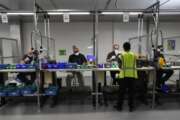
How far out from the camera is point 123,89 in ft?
14.4

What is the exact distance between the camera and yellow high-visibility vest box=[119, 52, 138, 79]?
4238 mm

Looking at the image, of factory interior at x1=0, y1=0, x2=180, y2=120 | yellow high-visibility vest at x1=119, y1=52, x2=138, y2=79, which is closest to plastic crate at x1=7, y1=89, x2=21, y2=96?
factory interior at x1=0, y1=0, x2=180, y2=120

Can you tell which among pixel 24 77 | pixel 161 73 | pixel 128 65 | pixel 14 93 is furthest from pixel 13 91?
pixel 161 73

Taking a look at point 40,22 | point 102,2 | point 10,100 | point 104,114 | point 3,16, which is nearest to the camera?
point 104,114

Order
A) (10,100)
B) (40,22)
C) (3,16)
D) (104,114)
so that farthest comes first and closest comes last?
(40,22) → (10,100) → (3,16) → (104,114)

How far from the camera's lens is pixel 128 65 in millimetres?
4254

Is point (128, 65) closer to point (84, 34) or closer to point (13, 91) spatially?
point (13, 91)

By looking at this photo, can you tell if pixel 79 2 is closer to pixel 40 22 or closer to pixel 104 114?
pixel 40 22

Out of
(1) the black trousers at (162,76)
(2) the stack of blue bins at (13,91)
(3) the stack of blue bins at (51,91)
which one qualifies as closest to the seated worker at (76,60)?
(3) the stack of blue bins at (51,91)

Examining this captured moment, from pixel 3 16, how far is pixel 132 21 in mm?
6821

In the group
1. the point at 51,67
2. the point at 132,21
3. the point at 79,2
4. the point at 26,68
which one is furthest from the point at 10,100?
the point at 132,21

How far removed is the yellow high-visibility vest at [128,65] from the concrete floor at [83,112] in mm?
894

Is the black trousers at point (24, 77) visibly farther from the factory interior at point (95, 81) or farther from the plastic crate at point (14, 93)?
the plastic crate at point (14, 93)

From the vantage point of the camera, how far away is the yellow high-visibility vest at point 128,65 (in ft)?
13.9
